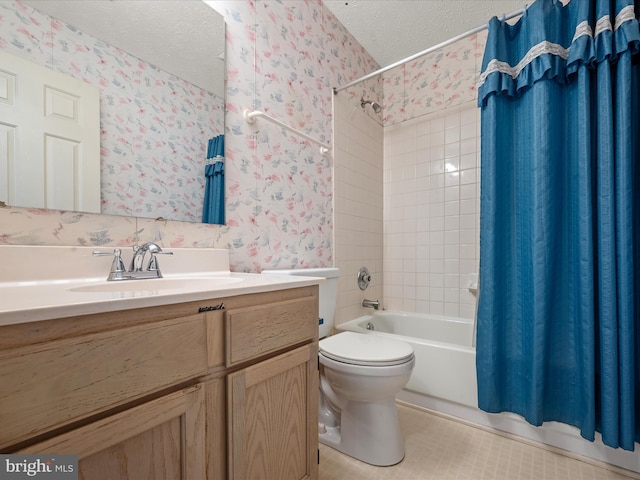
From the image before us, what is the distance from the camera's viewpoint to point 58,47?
0.93 metres

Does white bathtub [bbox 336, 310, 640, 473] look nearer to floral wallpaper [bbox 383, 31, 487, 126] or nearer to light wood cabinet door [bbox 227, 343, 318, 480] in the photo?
light wood cabinet door [bbox 227, 343, 318, 480]

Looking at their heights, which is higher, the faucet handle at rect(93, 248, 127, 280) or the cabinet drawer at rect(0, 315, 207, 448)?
the faucet handle at rect(93, 248, 127, 280)

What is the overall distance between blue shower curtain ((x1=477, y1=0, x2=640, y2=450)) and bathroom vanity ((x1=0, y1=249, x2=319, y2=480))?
1.02m

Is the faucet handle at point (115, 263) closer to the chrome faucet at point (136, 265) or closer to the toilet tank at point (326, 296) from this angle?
the chrome faucet at point (136, 265)

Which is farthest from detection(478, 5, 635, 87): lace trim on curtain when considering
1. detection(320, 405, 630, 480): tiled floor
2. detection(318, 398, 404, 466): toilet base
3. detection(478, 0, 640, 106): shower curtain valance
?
detection(320, 405, 630, 480): tiled floor

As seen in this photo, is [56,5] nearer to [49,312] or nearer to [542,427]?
[49,312]

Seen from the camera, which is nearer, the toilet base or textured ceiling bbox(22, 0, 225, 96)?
textured ceiling bbox(22, 0, 225, 96)

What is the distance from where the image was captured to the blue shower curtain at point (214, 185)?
1.29 m

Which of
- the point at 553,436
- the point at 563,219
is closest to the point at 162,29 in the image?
the point at 563,219

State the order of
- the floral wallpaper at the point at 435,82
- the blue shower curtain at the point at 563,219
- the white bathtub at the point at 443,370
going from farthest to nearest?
the floral wallpaper at the point at 435,82, the white bathtub at the point at 443,370, the blue shower curtain at the point at 563,219

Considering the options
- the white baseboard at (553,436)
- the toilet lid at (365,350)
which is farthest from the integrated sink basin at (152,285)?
the white baseboard at (553,436)

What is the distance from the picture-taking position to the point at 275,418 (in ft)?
3.00

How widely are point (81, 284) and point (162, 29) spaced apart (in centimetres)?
97

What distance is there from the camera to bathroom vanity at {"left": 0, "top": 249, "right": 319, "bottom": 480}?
19.8 inches
